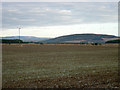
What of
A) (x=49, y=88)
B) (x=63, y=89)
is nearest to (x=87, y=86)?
(x=63, y=89)

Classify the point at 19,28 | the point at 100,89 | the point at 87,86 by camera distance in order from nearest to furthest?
the point at 100,89
the point at 87,86
the point at 19,28

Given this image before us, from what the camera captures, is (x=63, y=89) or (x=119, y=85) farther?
(x=119, y=85)

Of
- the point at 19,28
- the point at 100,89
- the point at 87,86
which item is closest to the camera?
the point at 100,89

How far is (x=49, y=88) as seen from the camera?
1136cm

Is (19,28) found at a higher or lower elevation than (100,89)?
higher

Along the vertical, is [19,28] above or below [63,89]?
above

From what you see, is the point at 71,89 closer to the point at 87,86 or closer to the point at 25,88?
the point at 87,86

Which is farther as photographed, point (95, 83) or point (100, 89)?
point (95, 83)

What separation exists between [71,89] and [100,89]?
1.62 meters

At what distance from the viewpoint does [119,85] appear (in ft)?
39.2

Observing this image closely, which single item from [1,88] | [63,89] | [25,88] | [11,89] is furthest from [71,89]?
[1,88]

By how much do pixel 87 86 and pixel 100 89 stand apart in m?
0.96

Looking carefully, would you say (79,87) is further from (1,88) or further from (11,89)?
(1,88)

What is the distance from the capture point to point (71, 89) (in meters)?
11.0
